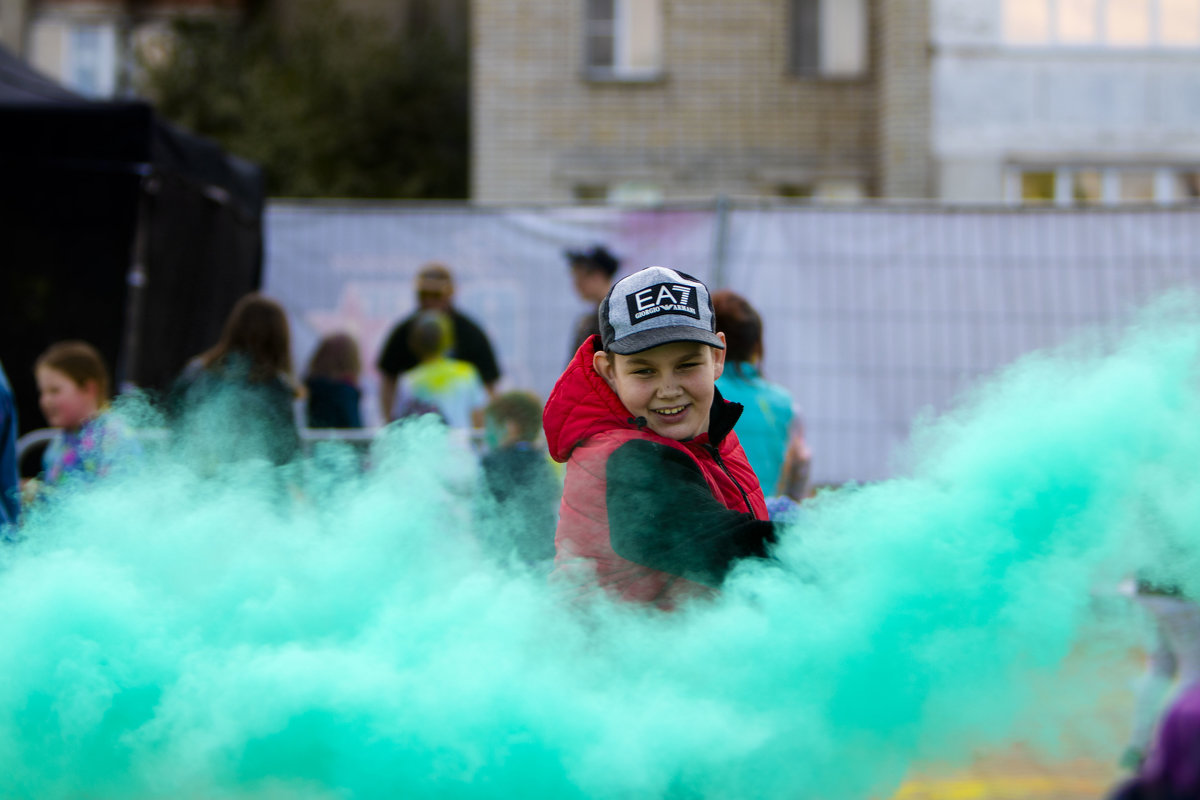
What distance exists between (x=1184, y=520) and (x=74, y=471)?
3.45 metres

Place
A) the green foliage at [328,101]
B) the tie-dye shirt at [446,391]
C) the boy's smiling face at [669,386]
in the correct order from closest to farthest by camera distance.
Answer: the boy's smiling face at [669,386], the tie-dye shirt at [446,391], the green foliage at [328,101]

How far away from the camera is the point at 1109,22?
1368 cm

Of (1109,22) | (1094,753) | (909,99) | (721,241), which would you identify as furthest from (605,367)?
(1109,22)

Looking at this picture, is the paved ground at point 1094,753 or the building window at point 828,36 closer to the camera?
the paved ground at point 1094,753

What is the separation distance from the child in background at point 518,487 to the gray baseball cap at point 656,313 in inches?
20.2

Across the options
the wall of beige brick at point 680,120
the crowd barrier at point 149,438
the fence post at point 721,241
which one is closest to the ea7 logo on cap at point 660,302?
the crowd barrier at point 149,438

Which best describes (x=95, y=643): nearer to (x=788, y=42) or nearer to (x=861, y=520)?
(x=861, y=520)

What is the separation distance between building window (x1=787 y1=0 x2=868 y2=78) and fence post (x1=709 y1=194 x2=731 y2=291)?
8.30 meters

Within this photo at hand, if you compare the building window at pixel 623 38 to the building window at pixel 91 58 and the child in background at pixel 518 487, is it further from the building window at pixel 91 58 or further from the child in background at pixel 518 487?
the child in background at pixel 518 487

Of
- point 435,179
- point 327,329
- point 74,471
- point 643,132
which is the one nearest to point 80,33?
point 435,179

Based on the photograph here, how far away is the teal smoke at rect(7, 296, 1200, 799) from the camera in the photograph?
188 centimetres

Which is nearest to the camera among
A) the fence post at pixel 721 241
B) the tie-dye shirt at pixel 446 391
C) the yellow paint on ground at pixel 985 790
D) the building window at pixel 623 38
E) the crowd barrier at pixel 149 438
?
the yellow paint on ground at pixel 985 790

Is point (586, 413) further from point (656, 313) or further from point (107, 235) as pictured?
point (107, 235)

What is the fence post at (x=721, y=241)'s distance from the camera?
7.22m
